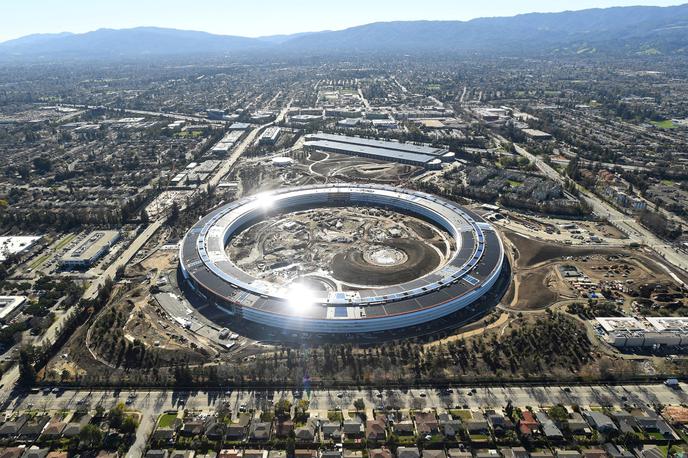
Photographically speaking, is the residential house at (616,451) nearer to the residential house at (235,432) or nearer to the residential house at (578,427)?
the residential house at (578,427)

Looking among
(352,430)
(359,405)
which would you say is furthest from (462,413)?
(352,430)

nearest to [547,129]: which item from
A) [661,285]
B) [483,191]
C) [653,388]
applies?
[483,191]

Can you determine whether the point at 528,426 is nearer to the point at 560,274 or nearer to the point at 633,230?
the point at 560,274

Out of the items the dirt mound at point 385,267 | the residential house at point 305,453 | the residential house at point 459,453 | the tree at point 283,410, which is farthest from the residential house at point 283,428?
the dirt mound at point 385,267

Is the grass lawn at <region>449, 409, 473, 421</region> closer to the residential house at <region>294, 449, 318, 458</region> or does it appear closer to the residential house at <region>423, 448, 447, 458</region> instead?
the residential house at <region>423, 448, 447, 458</region>

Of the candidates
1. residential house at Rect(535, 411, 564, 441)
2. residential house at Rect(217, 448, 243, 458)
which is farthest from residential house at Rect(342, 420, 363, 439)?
residential house at Rect(535, 411, 564, 441)

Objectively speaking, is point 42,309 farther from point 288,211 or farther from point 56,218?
point 288,211
